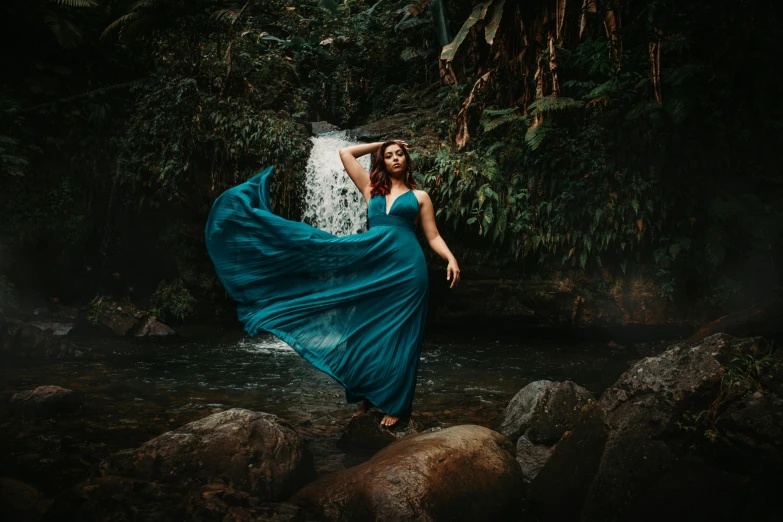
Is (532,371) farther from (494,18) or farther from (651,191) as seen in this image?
(494,18)

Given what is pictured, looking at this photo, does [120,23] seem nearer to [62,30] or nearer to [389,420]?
[62,30]

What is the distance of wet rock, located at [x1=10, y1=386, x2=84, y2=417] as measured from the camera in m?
4.42

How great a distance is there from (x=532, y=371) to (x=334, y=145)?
Answer: 6.67 meters

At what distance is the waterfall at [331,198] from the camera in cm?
993

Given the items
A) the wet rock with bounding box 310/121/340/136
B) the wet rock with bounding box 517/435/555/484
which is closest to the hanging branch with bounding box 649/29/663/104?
the wet rock with bounding box 517/435/555/484

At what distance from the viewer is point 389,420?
151 inches

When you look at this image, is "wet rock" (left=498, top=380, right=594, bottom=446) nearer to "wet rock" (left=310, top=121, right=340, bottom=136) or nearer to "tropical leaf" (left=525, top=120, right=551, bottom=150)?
"tropical leaf" (left=525, top=120, right=551, bottom=150)

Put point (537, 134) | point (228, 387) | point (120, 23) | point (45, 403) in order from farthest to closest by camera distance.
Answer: point (120, 23) → point (537, 134) → point (228, 387) → point (45, 403)

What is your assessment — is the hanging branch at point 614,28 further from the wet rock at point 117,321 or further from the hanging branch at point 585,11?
the wet rock at point 117,321

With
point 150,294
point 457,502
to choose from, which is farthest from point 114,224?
point 457,502

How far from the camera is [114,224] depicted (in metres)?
11.3

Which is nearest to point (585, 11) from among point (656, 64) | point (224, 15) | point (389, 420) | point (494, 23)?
point (494, 23)

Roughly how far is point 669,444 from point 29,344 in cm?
827

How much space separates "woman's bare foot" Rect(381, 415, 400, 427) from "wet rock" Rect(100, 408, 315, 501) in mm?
682
